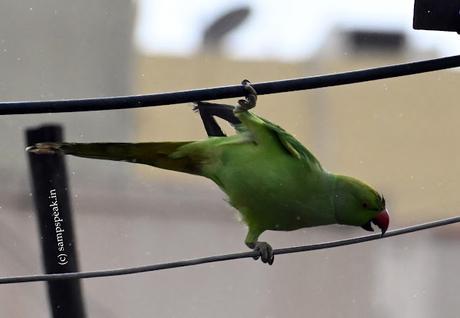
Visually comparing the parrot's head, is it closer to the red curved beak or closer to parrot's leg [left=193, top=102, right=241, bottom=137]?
the red curved beak

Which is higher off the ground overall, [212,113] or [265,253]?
[212,113]

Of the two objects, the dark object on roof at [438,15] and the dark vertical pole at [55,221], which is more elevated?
the dark object on roof at [438,15]

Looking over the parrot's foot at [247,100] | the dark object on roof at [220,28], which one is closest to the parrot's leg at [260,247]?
the parrot's foot at [247,100]

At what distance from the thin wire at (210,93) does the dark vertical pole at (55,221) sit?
0.73 feet

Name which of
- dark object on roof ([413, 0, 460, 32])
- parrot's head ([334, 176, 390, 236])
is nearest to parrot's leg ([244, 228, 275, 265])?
parrot's head ([334, 176, 390, 236])

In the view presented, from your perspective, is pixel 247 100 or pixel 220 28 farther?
pixel 220 28

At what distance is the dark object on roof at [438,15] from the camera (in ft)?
4.59

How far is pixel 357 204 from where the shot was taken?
1.80 metres

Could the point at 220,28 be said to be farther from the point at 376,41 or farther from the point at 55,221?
the point at 55,221

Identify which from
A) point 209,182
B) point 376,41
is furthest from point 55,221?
point 376,41

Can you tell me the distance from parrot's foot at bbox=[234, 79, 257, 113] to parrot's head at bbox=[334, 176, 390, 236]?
0.27 metres

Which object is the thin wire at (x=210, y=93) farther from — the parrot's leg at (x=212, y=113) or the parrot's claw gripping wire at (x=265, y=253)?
the parrot's claw gripping wire at (x=265, y=253)

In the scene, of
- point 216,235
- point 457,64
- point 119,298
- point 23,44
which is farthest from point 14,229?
point 457,64

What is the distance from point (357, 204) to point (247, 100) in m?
0.38
